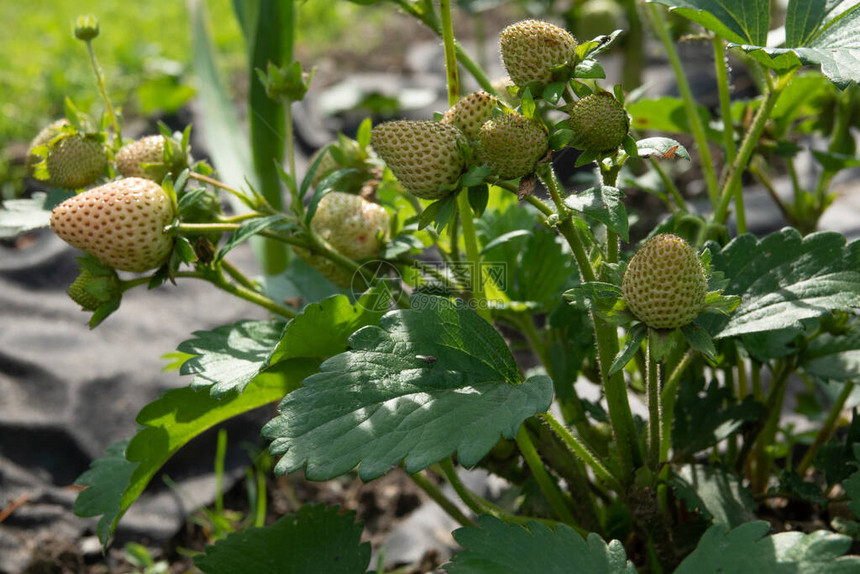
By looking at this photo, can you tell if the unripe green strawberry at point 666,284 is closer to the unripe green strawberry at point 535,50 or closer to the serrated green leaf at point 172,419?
the unripe green strawberry at point 535,50

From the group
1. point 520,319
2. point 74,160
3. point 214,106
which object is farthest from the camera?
point 214,106

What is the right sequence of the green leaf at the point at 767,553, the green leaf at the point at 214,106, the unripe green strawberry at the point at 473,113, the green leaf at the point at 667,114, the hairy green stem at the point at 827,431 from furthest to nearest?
1. the green leaf at the point at 214,106
2. the green leaf at the point at 667,114
3. the hairy green stem at the point at 827,431
4. the unripe green strawberry at the point at 473,113
5. the green leaf at the point at 767,553

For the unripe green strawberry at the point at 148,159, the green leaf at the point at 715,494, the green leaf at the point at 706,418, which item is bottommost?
the green leaf at the point at 715,494

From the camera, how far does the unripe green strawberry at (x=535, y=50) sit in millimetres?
667

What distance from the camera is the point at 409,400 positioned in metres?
0.67

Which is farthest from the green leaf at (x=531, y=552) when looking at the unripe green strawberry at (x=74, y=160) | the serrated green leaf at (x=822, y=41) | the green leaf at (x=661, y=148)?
the unripe green strawberry at (x=74, y=160)

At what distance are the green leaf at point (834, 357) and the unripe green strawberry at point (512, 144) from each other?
436 millimetres

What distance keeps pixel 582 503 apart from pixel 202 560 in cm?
41

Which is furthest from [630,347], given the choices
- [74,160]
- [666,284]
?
[74,160]

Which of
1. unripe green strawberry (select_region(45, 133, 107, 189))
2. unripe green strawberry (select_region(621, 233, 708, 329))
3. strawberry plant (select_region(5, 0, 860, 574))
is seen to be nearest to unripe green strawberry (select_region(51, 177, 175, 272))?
strawberry plant (select_region(5, 0, 860, 574))

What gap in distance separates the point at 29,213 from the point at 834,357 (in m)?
0.92

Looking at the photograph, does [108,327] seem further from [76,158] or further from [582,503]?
[582,503]

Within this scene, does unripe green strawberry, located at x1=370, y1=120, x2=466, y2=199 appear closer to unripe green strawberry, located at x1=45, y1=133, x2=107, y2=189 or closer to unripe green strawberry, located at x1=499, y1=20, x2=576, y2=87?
unripe green strawberry, located at x1=499, y1=20, x2=576, y2=87

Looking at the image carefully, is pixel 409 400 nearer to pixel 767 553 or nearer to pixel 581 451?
pixel 581 451
